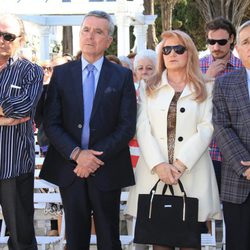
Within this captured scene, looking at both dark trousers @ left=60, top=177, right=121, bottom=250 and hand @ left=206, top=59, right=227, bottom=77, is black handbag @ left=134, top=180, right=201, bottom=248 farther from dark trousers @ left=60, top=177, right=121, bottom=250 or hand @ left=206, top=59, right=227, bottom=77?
hand @ left=206, top=59, right=227, bottom=77

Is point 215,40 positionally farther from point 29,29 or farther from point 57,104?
point 29,29

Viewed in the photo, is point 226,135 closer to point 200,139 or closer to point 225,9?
point 200,139

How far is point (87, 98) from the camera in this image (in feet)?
14.2

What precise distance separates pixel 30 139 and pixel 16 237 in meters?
0.75

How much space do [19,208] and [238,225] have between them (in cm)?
164

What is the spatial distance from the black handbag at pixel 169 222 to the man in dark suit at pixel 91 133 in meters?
0.26

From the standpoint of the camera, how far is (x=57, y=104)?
4.34m

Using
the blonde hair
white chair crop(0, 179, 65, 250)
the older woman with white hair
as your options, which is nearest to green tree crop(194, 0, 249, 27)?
the older woman with white hair

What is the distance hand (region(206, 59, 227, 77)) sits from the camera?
5.36 metres

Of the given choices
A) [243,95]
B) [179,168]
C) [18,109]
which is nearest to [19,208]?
[18,109]

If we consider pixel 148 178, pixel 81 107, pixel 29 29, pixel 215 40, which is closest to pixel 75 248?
pixel 148 178

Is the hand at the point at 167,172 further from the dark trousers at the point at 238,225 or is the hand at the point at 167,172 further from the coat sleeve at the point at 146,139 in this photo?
the dark trousers at the point at 238,225

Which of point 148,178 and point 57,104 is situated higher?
point 57,104

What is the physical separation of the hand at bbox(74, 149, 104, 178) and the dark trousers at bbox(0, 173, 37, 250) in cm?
42
